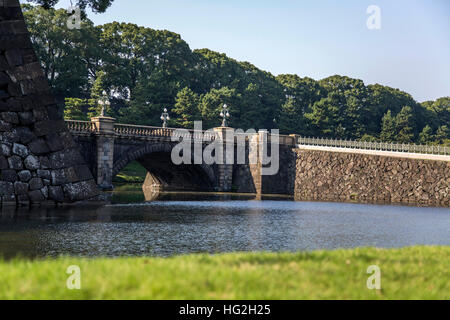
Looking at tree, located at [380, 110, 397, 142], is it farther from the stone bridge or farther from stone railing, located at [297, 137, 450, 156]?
the stone bridge

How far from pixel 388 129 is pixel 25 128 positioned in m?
74.5

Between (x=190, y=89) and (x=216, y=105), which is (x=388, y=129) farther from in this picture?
(x=190, y=89)

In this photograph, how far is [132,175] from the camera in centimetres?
6581

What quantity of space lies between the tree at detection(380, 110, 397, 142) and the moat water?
197ft

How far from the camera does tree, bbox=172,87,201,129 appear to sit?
71.0 m

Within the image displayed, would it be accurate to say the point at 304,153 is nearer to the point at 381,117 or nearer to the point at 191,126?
the point at 191,126

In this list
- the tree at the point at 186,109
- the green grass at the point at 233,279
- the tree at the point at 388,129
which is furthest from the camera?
the tree at the point at 388,129

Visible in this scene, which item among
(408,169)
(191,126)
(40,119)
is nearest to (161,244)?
(40,119)

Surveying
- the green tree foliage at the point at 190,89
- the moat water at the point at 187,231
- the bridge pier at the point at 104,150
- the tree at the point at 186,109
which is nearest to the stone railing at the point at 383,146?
the tree at the point at 186,109

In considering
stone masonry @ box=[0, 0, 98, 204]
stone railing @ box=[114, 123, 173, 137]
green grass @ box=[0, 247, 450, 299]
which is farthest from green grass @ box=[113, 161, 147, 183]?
green grass @ box=[0, 247, 450, 299]

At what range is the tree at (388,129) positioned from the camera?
3450 inches

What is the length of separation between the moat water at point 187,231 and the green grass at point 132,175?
33782mm

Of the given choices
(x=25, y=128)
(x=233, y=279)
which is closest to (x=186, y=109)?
(x=25, y=128)

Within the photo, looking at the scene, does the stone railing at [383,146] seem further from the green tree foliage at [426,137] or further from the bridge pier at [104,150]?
the green tree foliage at [426,137]
